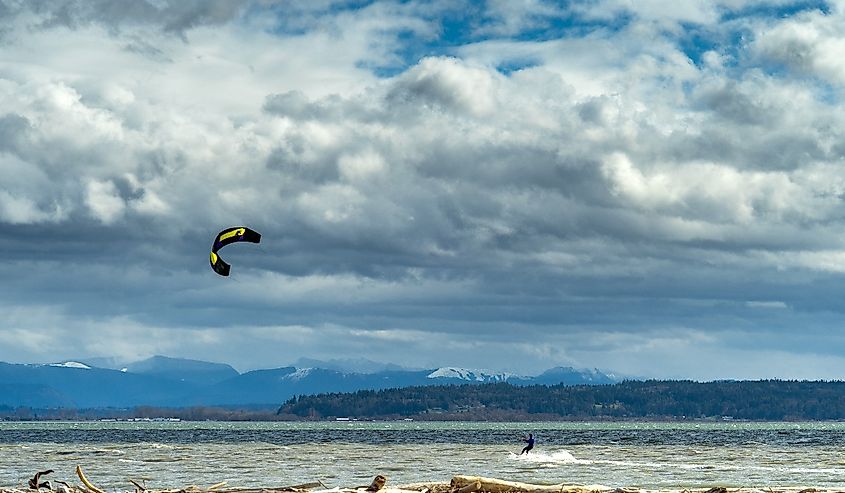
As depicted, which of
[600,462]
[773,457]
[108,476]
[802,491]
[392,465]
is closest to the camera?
[802,491]

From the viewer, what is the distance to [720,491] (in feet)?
92.8

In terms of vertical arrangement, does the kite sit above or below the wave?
above

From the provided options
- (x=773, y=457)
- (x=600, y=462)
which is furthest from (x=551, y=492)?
(x=773, y=457)

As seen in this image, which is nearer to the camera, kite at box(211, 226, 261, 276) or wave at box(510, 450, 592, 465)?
kite at box(211, 226, 261, 276)

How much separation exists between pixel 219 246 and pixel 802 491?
20007 millimetres

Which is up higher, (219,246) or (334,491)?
(219,246)

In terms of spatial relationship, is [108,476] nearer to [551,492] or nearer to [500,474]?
[500,474]

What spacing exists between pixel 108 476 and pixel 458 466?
99.2 feet

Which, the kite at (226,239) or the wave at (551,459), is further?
the wave at (551,459)

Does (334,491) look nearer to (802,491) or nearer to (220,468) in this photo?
(802,491)

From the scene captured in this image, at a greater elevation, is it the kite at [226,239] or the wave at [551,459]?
the kite at [226,239]

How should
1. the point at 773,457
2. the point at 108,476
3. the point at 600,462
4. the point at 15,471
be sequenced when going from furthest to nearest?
1. the point at 773,457
2. the point at 600,462
3. the point at 15,471
4. the point at 108,476

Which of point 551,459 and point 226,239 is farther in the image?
point 551,459

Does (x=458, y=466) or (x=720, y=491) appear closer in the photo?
(x=720, y=491)
